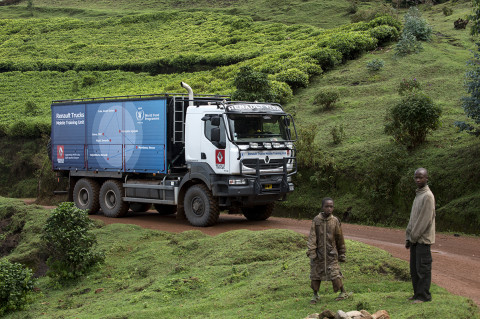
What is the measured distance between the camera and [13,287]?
10.4 m

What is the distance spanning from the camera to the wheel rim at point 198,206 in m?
16.0

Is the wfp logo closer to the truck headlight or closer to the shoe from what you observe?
the truck headlight

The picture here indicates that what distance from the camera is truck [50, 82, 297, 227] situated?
15141 mm

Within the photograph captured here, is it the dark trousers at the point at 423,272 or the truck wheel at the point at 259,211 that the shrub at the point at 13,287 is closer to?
the dark trousers at the point at 423,272

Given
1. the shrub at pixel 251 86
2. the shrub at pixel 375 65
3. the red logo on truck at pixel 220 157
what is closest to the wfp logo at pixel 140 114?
the red logo on truck at pixel 220 157

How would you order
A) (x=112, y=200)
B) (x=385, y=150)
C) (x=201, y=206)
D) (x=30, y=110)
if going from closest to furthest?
(x=201, y=206)
(x=385, y=150)
(x=112, y=200)
(x=30, y=110)

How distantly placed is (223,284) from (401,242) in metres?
5.87

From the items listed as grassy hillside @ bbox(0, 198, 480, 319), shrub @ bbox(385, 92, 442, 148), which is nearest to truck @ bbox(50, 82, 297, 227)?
grassy hillside @ bbox(0, 198, 480, 319)

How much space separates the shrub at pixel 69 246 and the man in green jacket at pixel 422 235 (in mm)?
7121

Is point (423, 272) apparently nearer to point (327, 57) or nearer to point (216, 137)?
point (216, 137)

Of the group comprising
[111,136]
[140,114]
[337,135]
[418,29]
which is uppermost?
[418,29]

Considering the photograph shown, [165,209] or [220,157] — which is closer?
[220,157]

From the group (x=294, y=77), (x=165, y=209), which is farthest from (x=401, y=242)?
(x=294, y=77)

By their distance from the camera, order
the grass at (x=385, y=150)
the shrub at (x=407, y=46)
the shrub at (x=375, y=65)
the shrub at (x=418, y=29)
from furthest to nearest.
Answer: the shrub at (x=418, y=29), the shrub at (x=407, y=46), the shrub at (x=375, y=65), the grass at (x=385, y=150)
